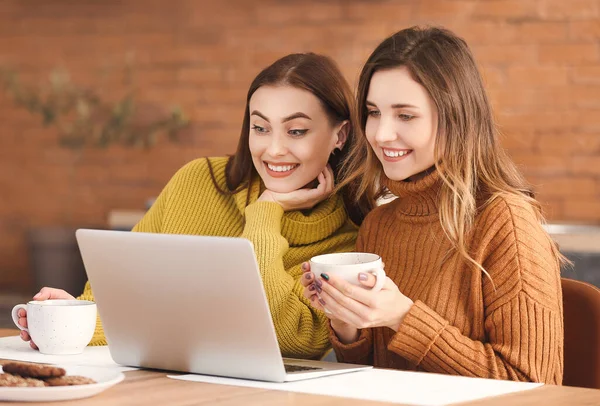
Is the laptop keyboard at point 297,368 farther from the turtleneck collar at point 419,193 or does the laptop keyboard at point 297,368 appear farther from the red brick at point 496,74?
the red brick at point 496,74

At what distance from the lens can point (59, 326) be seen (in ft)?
5.65

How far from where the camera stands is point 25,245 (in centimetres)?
546

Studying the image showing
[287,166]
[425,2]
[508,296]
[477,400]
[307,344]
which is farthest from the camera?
[425,2]

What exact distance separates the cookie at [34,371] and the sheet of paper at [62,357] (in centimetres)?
26

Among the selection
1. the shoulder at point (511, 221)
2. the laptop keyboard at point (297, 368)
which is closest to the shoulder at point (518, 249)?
the shoulder at point (511, 221)

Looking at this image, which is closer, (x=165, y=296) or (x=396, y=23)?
(x=165, y=296)

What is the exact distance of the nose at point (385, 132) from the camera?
5.96 feet

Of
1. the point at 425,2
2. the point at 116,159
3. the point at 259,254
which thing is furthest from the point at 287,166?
the point at 116,159

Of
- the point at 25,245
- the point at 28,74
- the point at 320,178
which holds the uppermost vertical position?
the point at 28,74

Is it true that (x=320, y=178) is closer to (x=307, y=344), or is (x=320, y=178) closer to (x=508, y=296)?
(x=307, y=344)

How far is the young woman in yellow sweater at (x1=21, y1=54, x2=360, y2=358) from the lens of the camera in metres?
2.03

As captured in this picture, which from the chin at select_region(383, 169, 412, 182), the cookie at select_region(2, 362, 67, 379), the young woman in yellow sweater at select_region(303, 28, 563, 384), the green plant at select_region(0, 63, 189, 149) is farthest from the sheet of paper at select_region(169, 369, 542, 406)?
the green plant at select_region(0, 63, 189, 149)

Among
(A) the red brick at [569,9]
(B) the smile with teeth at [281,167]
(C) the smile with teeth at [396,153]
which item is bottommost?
(B) the smile with teeth at [281,167]

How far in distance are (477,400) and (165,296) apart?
0.50 m
